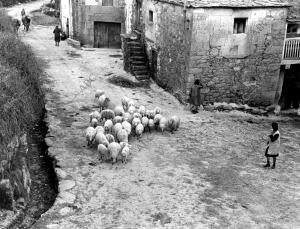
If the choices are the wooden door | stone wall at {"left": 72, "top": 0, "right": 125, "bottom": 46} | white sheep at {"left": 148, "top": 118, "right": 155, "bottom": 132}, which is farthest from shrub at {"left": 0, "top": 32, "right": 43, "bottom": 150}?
the wooden door

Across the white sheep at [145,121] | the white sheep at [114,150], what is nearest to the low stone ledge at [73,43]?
the white sheep at [145,121]

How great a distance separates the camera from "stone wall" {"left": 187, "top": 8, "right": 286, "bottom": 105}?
14.4 m

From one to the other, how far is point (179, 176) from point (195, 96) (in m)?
5.39

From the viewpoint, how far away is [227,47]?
583 inches

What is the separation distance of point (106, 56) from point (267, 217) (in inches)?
616

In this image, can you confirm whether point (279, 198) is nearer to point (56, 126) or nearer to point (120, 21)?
point (56, 126)

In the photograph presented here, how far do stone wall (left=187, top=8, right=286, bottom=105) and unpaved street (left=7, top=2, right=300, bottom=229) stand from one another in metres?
1.04

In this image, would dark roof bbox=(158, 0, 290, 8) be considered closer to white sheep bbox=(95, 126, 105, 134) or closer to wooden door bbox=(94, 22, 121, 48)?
white sheep bbox=(95, 126, 105, 134)

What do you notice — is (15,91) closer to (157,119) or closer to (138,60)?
(157,119)

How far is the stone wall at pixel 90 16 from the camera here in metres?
23.5

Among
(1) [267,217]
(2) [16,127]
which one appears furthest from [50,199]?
(1) [267,217]

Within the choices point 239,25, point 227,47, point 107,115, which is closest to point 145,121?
point 107,115

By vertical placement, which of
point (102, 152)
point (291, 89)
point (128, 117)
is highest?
point (291, 89)

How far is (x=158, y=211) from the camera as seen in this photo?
8.38m
